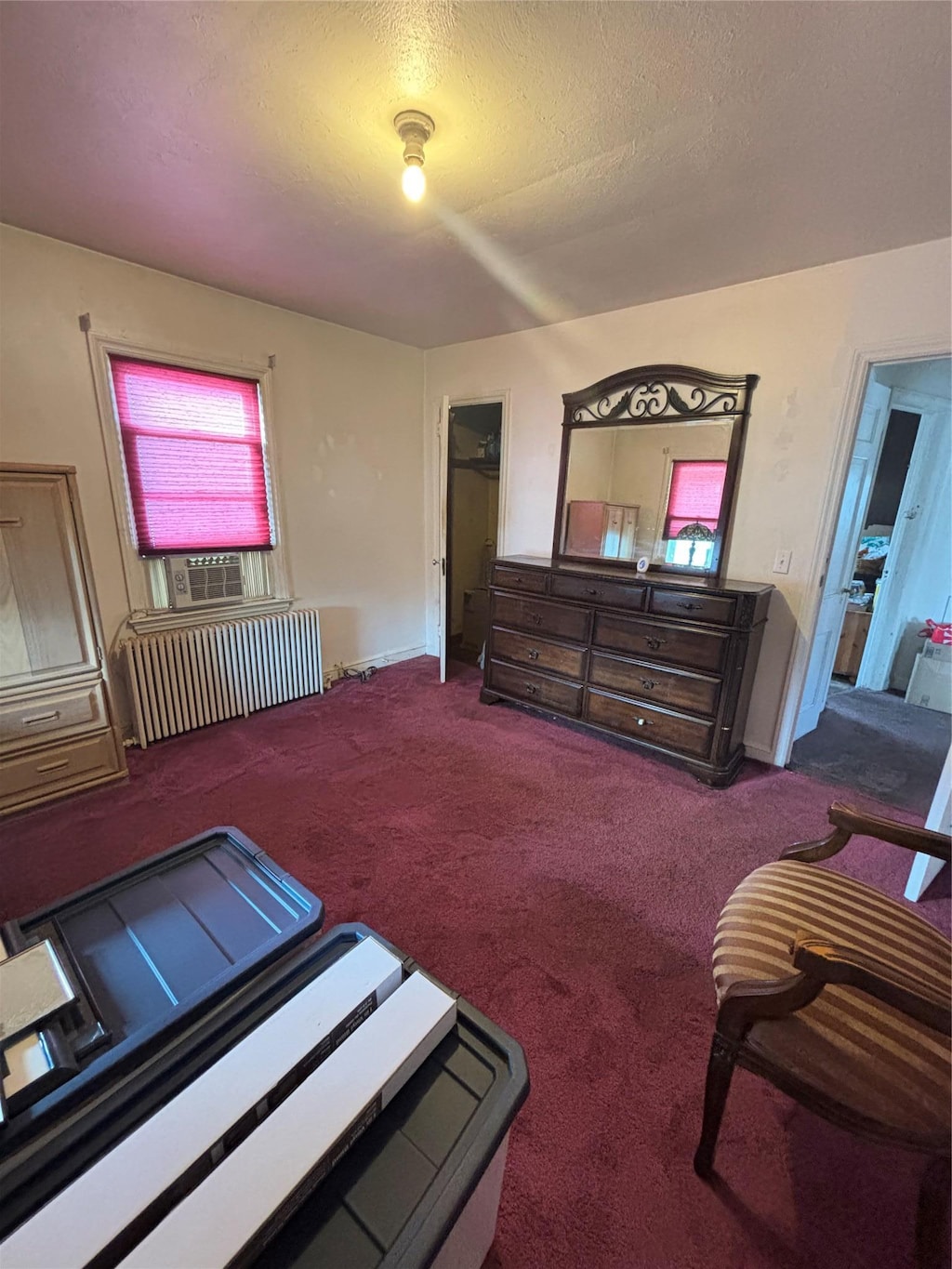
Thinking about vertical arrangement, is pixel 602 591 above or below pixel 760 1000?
above

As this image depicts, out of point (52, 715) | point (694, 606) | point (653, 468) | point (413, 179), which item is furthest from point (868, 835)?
point (52, 715)

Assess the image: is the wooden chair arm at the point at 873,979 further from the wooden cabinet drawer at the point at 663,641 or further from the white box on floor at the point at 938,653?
the white box on floor at the point at 938,653

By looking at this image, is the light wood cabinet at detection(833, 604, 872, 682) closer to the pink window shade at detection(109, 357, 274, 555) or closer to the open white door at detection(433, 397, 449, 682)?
the open white door at detection(433, 397, 449, 682)

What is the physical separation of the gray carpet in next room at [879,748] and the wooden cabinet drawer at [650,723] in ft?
2.23

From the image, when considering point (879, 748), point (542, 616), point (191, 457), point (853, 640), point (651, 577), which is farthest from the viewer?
point (853, 640)

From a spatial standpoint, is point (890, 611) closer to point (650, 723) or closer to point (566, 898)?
point (650, 723)

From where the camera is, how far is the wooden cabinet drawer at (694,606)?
2.60m

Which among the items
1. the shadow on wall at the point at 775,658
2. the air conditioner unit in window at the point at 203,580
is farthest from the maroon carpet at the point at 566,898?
the air conditioner unit in window at the point at 203,580

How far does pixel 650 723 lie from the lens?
296 centimetres

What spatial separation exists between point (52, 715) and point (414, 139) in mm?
2809

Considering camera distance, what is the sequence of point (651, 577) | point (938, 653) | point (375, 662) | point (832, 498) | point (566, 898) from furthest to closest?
point (375, 662) < point (938, 653) < point (651, 577) < point (832, 498) < point (566, 898)

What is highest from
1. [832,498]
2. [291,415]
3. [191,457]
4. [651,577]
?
[291,415]

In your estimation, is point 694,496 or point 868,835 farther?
point 694,496

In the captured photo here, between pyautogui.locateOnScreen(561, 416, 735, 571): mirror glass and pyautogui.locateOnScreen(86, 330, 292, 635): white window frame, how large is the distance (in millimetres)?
2029
